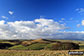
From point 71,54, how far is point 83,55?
2.15 m

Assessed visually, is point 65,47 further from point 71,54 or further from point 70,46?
point 71,54

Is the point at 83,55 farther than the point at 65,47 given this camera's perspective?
No

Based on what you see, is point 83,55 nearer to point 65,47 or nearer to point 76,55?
point 76,55

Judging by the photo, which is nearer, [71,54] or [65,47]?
[71,54]

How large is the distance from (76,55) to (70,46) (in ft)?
68.6

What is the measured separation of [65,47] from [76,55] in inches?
806

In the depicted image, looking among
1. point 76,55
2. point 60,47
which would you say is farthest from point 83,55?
point 60,47

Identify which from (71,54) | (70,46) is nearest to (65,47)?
(70,46)

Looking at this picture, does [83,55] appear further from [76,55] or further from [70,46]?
[70,46]

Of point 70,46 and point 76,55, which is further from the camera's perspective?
point 70,46

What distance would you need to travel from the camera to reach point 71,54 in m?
20.9

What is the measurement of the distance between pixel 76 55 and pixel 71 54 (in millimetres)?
1015

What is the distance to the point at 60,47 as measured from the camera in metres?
39.7

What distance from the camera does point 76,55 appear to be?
66.2 ft
